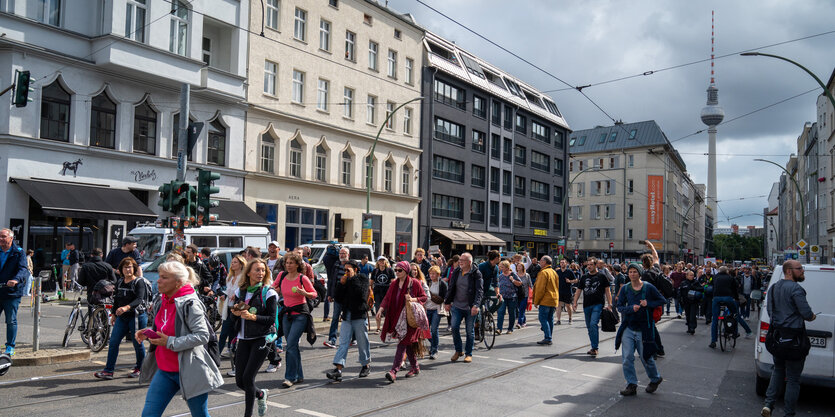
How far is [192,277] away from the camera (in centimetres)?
507

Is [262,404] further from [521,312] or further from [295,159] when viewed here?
[295,159]

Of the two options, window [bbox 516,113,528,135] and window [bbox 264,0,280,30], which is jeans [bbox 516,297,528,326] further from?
window [bbox 516,113,528,135]

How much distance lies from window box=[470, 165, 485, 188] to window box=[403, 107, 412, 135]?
323 inches

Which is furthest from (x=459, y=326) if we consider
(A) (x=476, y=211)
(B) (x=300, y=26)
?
(A) (x=476, y=211)

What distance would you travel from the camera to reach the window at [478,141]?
47.2 m

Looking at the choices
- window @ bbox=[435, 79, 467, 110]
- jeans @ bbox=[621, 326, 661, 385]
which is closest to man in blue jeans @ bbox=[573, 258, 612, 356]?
jeans @ bbox=[621, 326, 661, 385]

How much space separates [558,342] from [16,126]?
59.3ft

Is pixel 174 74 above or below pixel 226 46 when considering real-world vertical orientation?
below

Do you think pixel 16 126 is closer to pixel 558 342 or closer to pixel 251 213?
pixel 251 213

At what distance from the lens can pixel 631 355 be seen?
8375 millimetres

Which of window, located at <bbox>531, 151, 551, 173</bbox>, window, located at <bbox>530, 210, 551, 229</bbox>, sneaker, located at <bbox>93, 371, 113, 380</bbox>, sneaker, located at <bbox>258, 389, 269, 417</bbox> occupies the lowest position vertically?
sneaker, located at <bbox>93, 371, 113, 380</bbox>

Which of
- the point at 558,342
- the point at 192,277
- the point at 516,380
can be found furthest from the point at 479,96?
the point at 192,277

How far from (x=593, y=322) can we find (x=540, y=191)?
1856 inches

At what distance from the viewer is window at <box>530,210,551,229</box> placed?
57.1 metres
